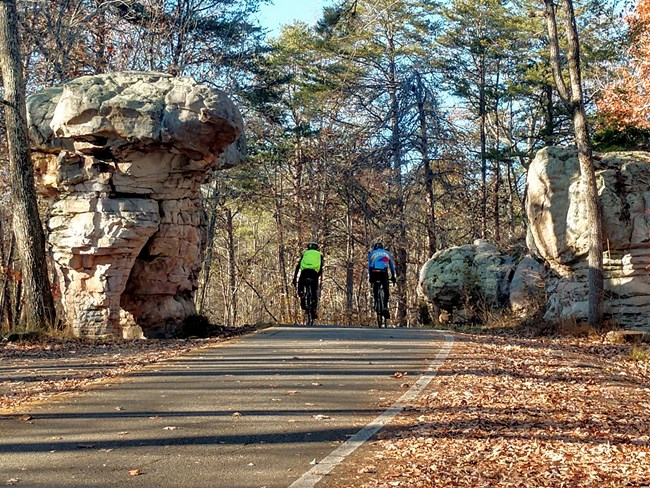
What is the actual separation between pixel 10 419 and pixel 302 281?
13.3m

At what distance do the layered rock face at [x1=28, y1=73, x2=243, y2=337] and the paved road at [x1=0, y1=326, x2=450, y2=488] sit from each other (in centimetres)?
634

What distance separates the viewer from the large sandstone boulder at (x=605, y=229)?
19672 millimetres

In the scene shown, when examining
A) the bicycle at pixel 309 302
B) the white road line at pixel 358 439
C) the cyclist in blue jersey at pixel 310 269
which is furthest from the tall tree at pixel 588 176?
the white road line at pixel 358 439

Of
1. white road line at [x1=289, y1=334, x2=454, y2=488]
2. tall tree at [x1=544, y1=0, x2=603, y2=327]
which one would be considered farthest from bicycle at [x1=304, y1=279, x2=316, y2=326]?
white road line at [x1=289, y1=334, x2=454, y2=488]

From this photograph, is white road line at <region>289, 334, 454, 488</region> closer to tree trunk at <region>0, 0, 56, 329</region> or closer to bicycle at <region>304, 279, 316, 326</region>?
tree trunk at <region>0, 0, 56, 329</region>

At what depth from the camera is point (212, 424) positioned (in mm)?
7637

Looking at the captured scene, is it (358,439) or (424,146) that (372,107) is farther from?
(358,439)

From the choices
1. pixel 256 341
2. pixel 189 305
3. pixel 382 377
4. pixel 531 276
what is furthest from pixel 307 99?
pixel 382 377

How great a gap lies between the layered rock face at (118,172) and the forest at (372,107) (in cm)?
950

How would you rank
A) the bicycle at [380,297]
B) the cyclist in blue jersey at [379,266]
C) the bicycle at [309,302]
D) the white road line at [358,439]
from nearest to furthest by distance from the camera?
the white road line at [358,439]
the bicycle at [309,302]
the cyclist in blue jersey at [379,266]
the bicycle at [380,297]

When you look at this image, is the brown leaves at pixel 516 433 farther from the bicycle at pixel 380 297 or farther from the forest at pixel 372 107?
the forest at pixel 372 107

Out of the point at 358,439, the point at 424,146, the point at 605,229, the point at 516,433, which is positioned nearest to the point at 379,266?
the point at 605,229

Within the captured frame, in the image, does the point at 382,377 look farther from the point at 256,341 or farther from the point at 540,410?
the point at 256,341

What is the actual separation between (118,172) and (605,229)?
1103cm
